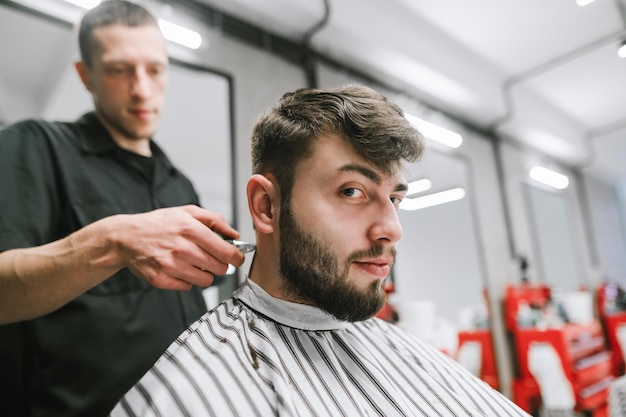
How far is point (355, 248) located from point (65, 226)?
827 millimetres

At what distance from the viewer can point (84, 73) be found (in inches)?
52.9

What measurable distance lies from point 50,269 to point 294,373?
0.59 m

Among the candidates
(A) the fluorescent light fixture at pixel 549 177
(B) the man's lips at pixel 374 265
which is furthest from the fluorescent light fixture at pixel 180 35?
(A) the fluorescent light fixture at pixel 549 177

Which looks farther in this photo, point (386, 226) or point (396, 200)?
point (396, 200)

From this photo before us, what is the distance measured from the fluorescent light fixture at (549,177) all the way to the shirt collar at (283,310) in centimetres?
239

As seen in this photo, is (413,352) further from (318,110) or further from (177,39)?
(177,39)

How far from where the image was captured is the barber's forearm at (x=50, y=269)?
2.89 feet

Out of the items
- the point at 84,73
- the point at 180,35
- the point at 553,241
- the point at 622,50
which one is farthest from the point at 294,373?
the point at 553,241

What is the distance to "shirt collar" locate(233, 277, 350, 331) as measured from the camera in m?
1.09

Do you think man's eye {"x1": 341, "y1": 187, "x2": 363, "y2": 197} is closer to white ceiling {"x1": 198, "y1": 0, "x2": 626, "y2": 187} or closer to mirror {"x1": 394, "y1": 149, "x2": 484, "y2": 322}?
white ceiling {"x1": 198, "y1": 0, "x2": 626, "y2": 187}

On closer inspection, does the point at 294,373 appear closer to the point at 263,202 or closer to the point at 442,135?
the point at 263,202

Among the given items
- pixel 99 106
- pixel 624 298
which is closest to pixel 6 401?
pixel 99 106

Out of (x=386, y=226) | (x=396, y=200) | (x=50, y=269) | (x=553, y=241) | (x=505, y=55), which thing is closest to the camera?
(x=50, y=269)

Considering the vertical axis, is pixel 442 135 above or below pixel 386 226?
above
